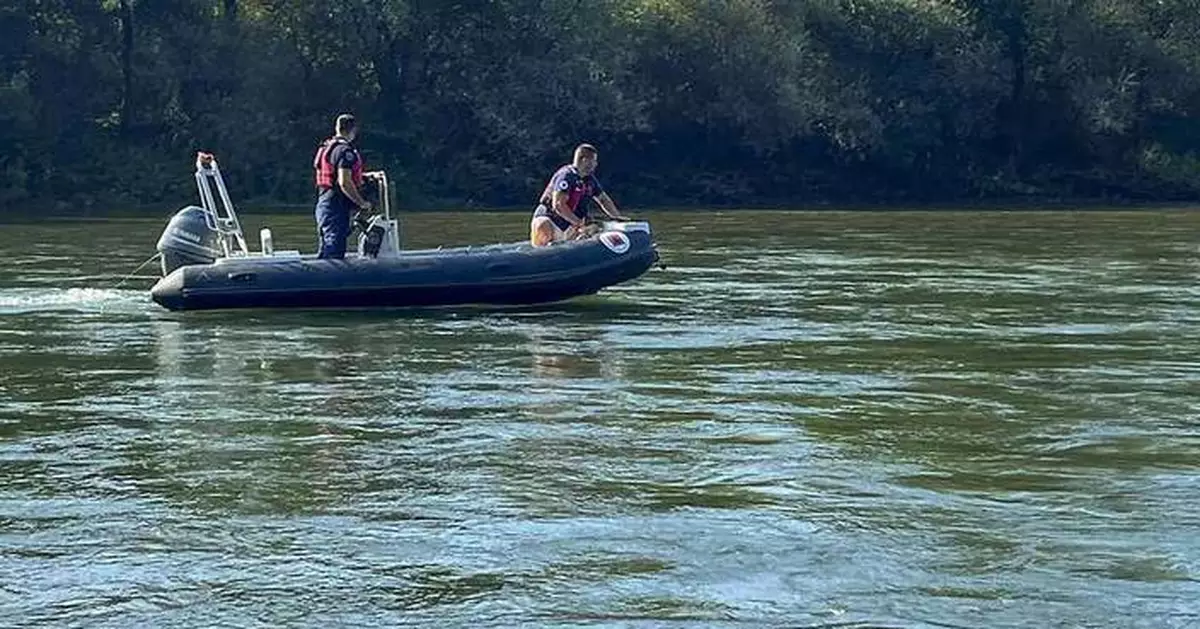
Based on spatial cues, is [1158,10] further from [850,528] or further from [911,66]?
[850,528]

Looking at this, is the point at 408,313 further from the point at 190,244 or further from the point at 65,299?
the point at 65,299

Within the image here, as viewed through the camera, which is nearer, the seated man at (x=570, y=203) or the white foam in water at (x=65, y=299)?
the seated man at (x=570, y=203)

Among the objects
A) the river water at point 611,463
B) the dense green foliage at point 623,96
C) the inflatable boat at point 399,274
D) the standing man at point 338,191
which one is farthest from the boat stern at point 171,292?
the dense green foliage at point 623,96

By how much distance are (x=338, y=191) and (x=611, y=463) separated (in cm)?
685

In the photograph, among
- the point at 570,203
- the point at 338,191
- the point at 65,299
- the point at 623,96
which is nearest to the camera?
the point at 338,191

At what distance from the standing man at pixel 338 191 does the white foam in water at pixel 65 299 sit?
1.94 m

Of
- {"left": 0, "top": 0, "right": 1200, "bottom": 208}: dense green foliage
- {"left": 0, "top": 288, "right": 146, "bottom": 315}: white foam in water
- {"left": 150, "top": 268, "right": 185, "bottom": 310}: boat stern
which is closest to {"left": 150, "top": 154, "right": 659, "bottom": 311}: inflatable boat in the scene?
{"left": 150, "top": 268, "right": 185, "bottom": 310}: boat stern

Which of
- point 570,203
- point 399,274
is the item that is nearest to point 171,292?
point 399,274

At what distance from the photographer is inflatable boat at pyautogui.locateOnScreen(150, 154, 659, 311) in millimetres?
15148

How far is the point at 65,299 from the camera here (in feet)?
55.1

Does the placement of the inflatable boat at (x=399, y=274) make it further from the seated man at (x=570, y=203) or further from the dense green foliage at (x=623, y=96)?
the dense green foliage at (x=623, y=96)

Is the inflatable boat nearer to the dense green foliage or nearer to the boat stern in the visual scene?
the boat stern

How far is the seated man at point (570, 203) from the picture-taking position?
1588 centimetres

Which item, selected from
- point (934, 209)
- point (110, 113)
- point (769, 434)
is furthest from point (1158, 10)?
point (769, 434)
